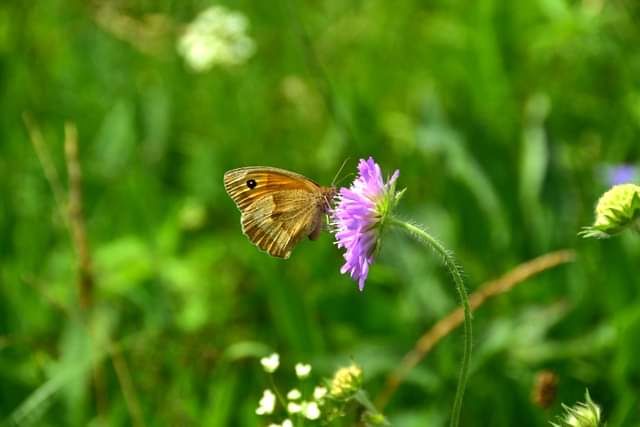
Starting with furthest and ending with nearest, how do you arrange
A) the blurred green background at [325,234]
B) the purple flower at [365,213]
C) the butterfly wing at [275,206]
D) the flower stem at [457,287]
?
the blurred green background at [325,234] < the butterfly wing at [275,206] < the purple flower at [365,213] < the flower stem at [457,287]


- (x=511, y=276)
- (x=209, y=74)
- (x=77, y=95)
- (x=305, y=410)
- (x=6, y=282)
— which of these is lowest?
(x=305, y=410)

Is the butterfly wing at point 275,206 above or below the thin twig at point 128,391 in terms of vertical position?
above

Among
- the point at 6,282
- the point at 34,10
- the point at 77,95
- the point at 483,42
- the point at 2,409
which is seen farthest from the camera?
the point at 34,10

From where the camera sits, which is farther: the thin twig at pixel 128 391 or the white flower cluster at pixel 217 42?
the white flower cluster at pixel 217 42

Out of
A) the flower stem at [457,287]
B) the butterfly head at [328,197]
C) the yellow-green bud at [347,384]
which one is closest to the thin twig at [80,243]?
the butterfly head at [328,197]

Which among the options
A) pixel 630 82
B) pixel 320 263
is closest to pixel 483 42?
pixel 630 82

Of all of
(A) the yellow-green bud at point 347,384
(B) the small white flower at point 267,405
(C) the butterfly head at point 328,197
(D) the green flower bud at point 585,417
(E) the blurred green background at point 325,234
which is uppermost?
(E) the blurred green background at point 325,234

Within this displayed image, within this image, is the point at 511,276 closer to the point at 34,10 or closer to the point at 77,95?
the point at 77,95

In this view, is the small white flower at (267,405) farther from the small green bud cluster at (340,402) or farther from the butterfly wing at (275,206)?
the butterfly wing at (275,206)
